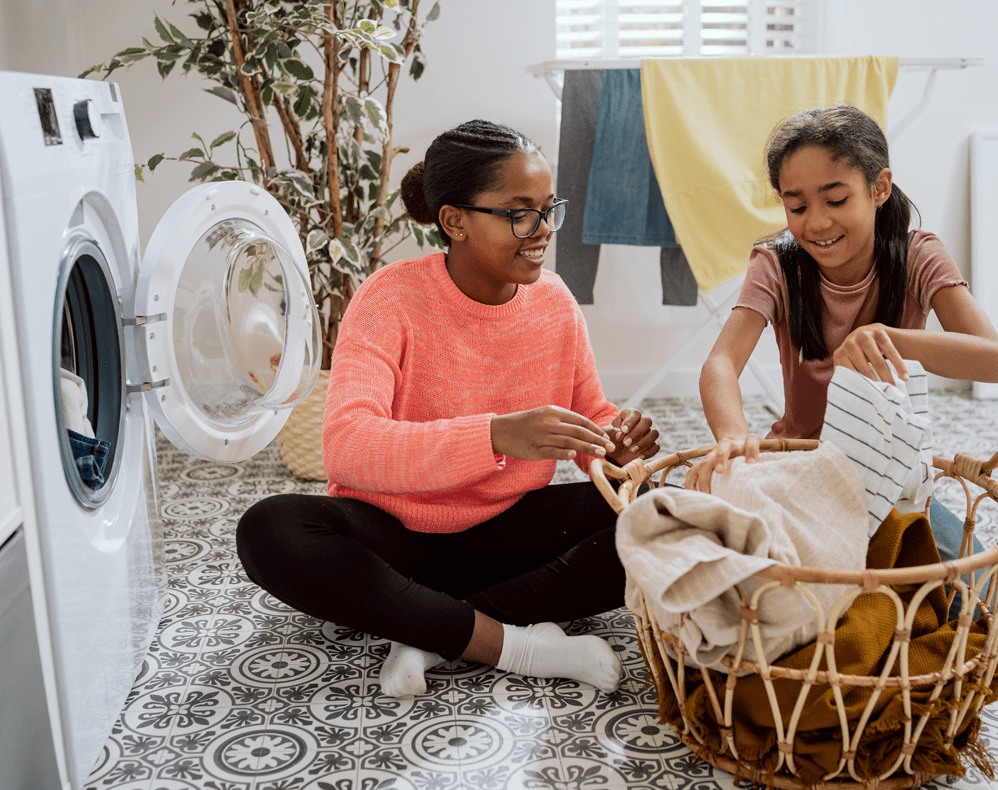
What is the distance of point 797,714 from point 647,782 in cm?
21

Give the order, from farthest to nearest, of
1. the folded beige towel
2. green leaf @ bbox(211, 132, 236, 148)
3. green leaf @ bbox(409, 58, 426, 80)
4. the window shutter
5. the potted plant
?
1. the window shutter
2. green leaf @ bbox(409, 58, 426, 80)
3. green leaf @ bbox(211, 132, 236, 148)
4. the potted plant
5. the folded beige towel

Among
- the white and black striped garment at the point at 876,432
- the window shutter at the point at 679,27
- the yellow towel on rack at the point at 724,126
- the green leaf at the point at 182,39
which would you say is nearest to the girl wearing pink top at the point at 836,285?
the white and black striped garment at the point at 876,432

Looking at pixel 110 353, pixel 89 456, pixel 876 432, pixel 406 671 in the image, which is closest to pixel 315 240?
pixel 110 353

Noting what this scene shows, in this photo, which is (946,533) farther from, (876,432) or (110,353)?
(110,353)

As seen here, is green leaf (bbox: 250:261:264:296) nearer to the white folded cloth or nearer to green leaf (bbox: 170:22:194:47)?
the white folded cloth

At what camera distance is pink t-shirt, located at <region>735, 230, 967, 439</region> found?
50.2 inches

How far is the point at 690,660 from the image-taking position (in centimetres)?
94

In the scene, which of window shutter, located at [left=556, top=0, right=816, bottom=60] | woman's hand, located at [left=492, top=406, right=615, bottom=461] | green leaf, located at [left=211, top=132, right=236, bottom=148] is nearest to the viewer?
woman's hand, located at [left=492, top=406, right=615, bottom=461]

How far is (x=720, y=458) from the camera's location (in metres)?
1.01

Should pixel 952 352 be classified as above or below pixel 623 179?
below

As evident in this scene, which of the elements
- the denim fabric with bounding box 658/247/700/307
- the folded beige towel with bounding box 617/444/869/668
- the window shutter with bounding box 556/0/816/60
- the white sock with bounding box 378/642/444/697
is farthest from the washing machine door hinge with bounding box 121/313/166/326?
the window shutter with bounding box 556/0/816/60

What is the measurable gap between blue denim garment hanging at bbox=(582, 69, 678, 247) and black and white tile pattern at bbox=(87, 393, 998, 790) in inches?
42.1

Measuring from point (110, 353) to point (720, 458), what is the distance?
29.4 inches

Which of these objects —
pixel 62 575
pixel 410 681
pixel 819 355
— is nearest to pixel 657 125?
pixel 819 355
